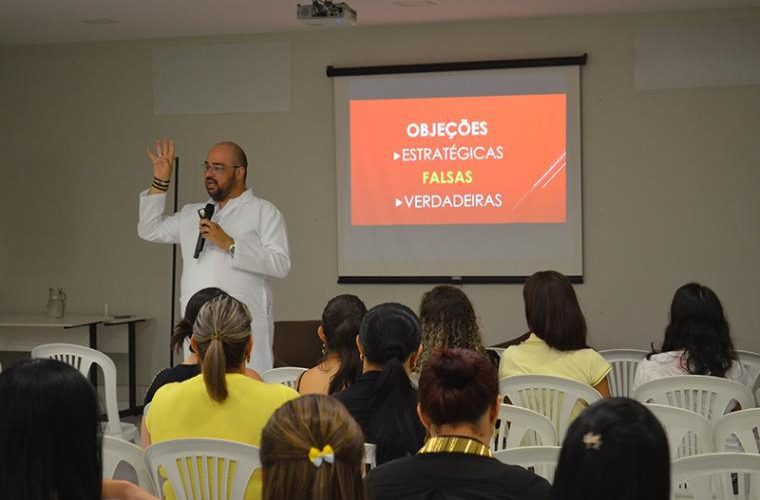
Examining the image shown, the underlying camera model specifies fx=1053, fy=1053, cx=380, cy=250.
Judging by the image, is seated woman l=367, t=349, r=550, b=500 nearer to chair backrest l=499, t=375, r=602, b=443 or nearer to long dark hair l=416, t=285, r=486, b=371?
chair backrest l=499, t=375, r=602, b=443

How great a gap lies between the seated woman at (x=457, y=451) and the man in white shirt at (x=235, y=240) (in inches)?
117

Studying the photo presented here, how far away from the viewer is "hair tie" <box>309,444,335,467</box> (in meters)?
1.58

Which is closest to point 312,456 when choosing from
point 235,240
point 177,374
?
point 177,374

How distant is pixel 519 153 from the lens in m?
7.40

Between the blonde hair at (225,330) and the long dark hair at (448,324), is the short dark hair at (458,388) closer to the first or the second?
the blonde hair at (225,330)

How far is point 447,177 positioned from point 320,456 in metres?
6.01

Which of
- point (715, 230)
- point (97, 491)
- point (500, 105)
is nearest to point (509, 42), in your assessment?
point (500, 105)

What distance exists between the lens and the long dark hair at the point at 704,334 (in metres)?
4.08

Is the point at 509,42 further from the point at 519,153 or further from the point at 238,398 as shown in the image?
the point at 238,398

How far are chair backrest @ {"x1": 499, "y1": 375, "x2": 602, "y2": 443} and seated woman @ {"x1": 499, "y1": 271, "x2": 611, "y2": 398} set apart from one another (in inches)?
7.2

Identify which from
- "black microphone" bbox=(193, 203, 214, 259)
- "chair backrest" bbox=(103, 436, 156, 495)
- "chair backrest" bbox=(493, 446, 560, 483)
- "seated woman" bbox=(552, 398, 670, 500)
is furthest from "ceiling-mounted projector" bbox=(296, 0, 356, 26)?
"seated woman" bbox=(552, 398, 670, 500)

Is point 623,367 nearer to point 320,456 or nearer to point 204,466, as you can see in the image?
point 204,466

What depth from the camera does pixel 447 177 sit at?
7516 millimetres

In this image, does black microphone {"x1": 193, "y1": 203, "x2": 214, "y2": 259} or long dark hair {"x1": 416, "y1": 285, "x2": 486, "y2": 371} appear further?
black microphone {"x1": 193, "y1": 203, "x2": 214, "y2": 259}
